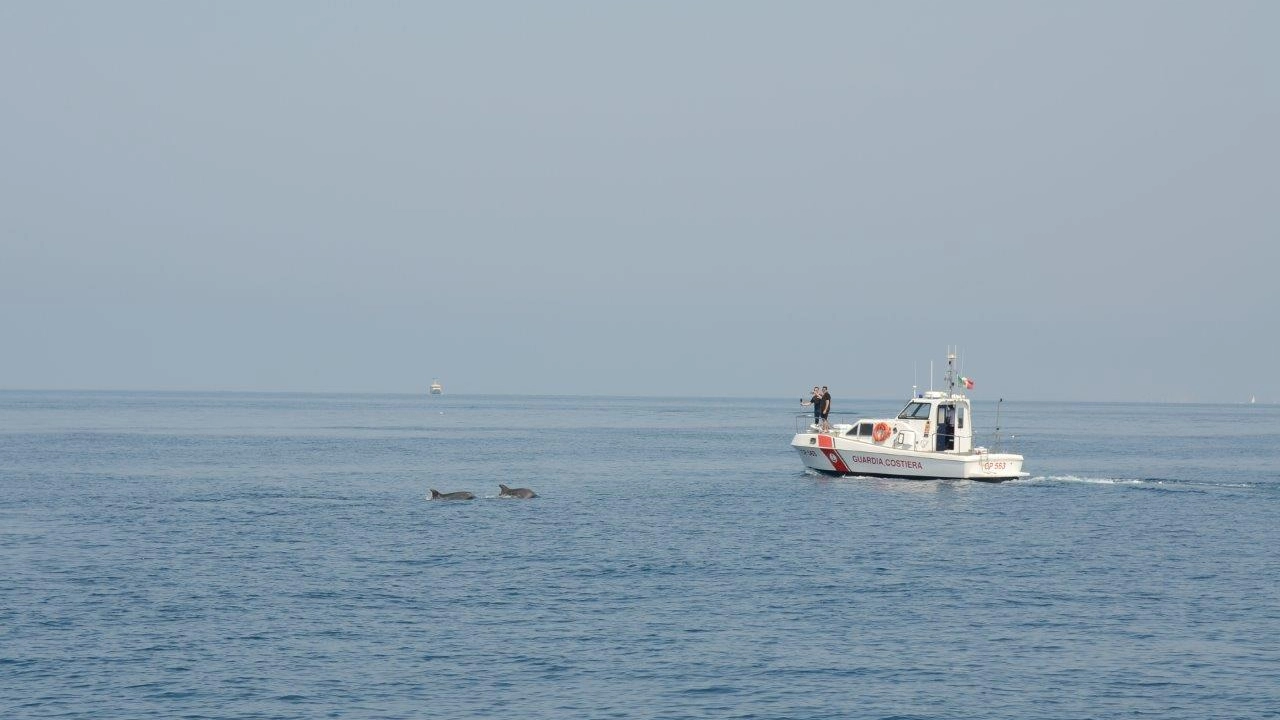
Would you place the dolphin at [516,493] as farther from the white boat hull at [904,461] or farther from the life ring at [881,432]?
the life ring at [881,432]

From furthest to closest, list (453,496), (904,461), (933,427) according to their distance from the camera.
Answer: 1. (933,427)
2. (904,461)
3. (453,496)

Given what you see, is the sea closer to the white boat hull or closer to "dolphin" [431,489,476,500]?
the white boat hull

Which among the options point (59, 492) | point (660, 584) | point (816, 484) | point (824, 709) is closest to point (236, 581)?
point (660, 584)

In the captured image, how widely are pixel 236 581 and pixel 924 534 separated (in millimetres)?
21948

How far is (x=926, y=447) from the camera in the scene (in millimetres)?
60250

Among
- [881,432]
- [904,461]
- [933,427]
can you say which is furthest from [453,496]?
[933,427]

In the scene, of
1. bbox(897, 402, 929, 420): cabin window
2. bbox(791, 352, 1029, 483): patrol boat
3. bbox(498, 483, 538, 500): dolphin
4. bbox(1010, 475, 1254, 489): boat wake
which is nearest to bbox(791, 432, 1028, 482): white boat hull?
bbox(791, 352, 1029, 483): patrol boat

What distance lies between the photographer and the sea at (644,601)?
882 inches

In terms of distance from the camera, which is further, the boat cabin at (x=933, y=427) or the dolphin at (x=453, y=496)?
the boat cabin at (x=933, y=427)

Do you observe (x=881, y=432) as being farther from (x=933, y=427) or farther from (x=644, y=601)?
(x=644, y=601)

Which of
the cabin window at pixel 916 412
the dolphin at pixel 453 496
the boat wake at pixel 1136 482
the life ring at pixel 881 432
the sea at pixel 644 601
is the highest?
the cabin window at pixel 916 412

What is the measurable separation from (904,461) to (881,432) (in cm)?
183

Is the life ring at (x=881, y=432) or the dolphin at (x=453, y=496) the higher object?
the life ring at (x=881, y=432)

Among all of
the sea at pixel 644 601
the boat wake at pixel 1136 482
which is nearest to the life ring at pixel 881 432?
the sea at pixel 644 601
